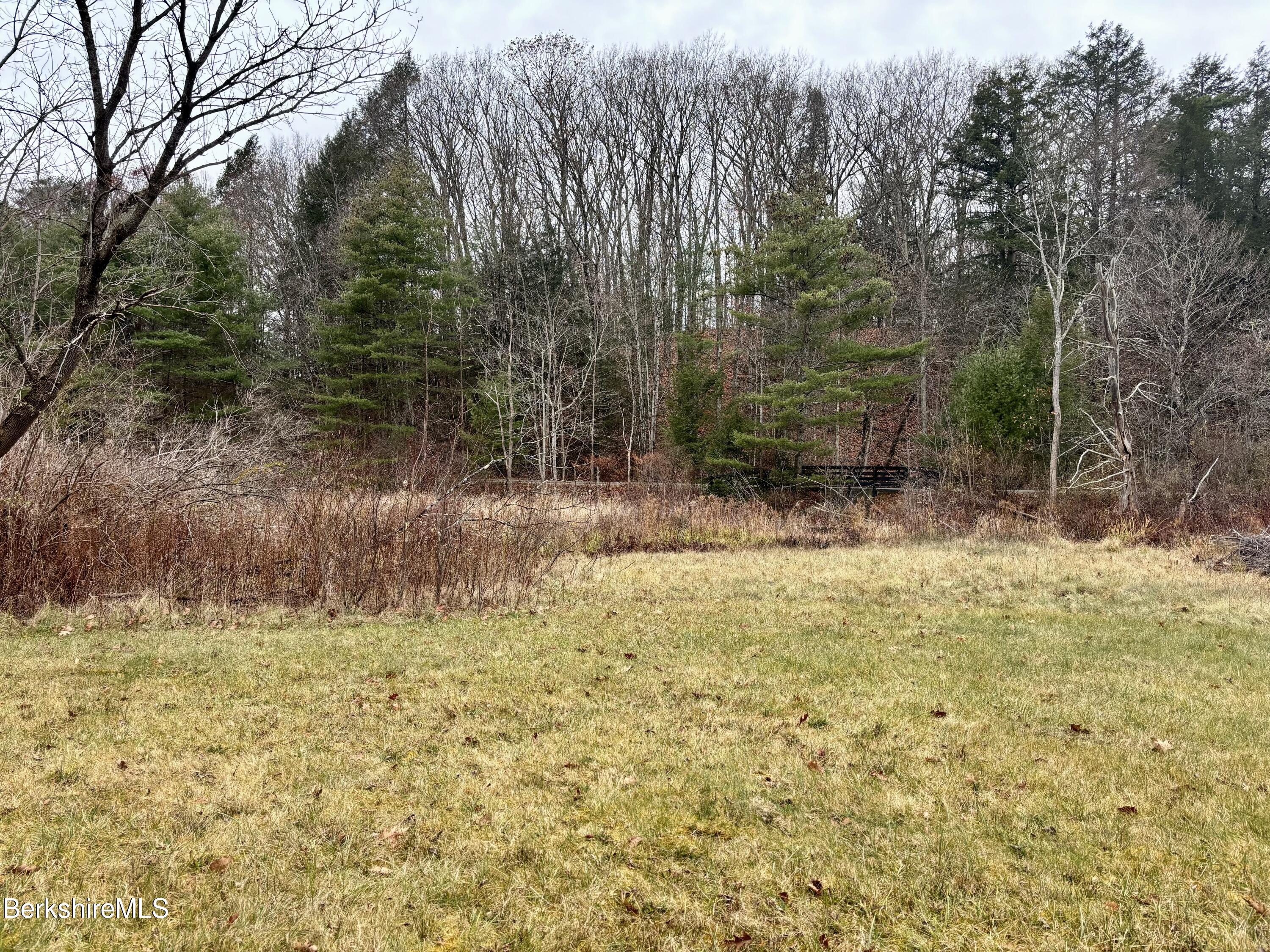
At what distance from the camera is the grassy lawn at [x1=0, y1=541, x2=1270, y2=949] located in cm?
279

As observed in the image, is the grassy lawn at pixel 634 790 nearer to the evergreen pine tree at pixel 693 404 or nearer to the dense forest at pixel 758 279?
the dense forest at pixel 758 279

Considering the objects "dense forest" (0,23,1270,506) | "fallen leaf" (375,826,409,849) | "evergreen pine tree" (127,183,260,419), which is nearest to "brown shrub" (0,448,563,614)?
"fallen leaf" (375,826,409,849)

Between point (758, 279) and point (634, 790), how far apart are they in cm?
2217

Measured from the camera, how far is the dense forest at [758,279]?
21797 mm

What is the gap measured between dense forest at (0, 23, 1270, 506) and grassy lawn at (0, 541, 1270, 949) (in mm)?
13392

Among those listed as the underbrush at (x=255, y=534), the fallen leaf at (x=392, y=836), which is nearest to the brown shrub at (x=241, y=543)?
the underbrush at (x=255, y=534)

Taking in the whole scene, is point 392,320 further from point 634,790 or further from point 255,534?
point 634,790

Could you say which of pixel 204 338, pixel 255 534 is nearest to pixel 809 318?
pixel 255 534

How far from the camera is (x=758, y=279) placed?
79.3ft

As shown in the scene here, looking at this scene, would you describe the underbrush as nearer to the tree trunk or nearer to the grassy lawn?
the grassy lawn

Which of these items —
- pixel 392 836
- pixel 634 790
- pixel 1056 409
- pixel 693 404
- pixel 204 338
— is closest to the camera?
pixel 392 836

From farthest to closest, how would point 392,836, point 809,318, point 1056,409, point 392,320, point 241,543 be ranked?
1. point 392,320
2. point 809,318
3. point 1056,409
4. point 241,543
5. point 392,836

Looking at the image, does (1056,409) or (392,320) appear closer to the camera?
(1056,409)

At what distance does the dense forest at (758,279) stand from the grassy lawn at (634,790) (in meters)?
13.4
